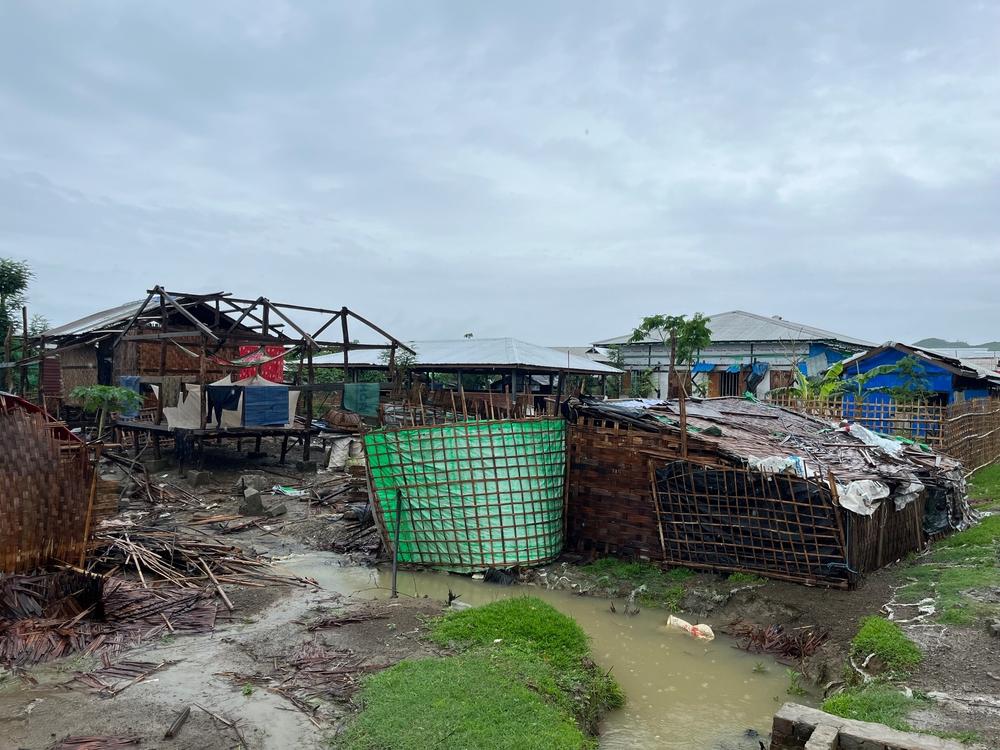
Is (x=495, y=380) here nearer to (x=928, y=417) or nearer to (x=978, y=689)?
(x=928, y=417)

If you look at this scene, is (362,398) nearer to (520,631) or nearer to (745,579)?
(745,579)

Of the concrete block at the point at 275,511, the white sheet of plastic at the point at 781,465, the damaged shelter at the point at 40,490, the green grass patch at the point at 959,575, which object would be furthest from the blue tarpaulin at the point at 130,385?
the green grass patch at the point at 959,575

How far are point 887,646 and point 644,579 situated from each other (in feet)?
11.6

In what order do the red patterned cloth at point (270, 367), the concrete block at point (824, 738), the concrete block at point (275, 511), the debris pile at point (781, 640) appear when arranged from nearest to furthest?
the concrete block at point (824, 738) → the debris pile at point (781, 640) → the concrete block at point (275, 511) → the red patterned cloth at point (270, 367)

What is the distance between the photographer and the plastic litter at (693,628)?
800 centimetres

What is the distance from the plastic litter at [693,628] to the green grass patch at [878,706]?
2.49 meters

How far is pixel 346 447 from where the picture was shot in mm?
17656

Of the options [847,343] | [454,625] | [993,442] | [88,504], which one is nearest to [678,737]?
[454,625]

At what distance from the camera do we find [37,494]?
6773mm

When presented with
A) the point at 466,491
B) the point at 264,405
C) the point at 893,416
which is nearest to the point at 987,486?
the point at 893,416

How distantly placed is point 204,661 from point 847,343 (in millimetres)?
27940

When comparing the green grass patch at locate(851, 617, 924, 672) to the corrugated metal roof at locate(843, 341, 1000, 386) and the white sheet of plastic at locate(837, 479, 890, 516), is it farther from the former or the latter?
the corrugated metal roof at locate(843, 341, 1000, 386)

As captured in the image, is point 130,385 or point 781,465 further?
point 130,385

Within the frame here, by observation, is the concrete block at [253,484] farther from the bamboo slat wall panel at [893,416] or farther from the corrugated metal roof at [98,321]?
the bamboo slat wall panel at [893,416]
